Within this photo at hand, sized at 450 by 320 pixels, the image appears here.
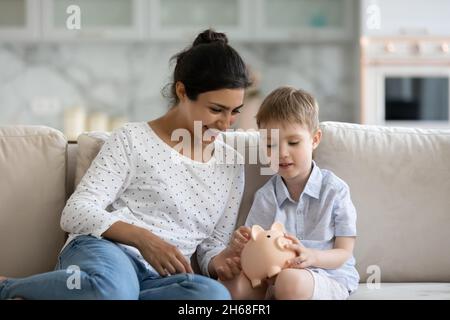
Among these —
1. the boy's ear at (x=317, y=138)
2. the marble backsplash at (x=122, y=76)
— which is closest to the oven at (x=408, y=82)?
the marble backsplash at (x=122, y=76)

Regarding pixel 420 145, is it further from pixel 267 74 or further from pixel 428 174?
pixel 267 74

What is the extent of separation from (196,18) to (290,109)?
314 centimetres

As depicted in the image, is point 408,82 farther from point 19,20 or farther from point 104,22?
point 19,20

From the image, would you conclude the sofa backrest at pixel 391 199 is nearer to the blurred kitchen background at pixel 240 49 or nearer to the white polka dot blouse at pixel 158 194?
the white polka dot blouse at pixel 158 194

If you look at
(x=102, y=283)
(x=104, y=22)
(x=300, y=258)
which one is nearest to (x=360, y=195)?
(x=300, y=258)

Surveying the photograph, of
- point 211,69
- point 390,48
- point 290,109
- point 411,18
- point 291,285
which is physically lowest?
point 291,285

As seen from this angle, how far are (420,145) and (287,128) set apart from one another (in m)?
0.55

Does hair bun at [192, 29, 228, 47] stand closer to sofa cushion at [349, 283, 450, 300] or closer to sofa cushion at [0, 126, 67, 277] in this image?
sofa cushion at [0, 126, 67, 277]

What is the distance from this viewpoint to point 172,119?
1879 millimetres

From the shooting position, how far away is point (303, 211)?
1820 mm

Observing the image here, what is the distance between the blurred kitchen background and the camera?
4520 mm

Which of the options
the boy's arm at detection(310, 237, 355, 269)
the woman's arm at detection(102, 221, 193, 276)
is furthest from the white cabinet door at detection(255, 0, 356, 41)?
the woman's arm at detection(102, 221, 193, 276)

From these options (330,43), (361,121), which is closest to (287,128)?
(361,121)

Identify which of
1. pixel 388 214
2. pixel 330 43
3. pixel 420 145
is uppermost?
pixel 330 43
